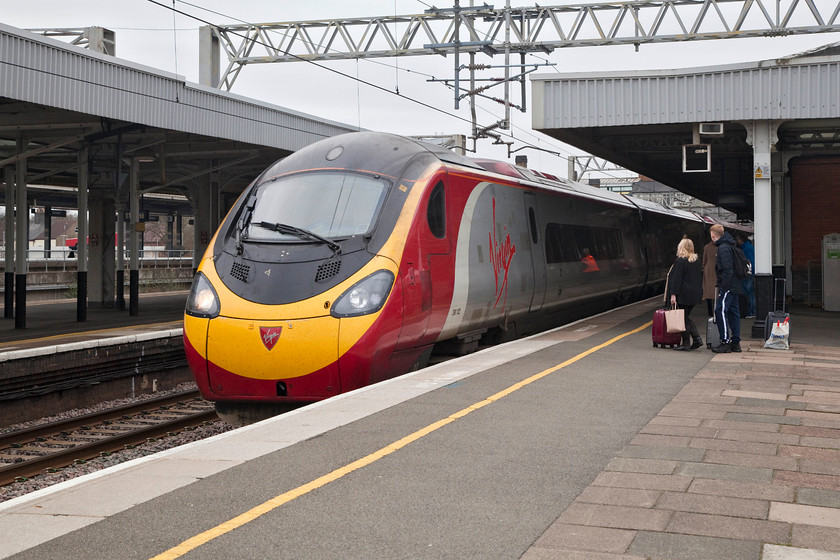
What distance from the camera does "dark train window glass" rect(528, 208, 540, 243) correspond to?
13.4 meters

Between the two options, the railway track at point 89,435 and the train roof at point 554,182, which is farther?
the train roof at point 554,182

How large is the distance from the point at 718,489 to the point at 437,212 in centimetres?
556

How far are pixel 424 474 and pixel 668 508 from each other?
1391mm

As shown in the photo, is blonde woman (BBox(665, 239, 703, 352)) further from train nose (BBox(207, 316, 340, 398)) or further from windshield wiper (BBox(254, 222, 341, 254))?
train nose (BBox(207, 316, 340, 398))

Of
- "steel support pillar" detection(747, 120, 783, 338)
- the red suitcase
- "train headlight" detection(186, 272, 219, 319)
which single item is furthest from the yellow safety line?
"steel support pillar" detection(747, 120, 783, 338)

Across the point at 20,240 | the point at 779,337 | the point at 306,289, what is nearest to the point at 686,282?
the point at 779,337

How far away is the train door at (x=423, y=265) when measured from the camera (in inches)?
354

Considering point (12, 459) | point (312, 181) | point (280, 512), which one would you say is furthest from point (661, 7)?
point (280, 512)

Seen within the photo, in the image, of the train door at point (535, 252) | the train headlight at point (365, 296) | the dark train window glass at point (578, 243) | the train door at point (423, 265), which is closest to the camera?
the train headlight at point (365, 296)

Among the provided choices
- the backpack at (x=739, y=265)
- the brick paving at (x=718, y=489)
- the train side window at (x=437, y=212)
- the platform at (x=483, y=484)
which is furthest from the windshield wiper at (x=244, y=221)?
the backpack at (x=739, y=265)

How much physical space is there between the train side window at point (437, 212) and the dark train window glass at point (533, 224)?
11.3 ft

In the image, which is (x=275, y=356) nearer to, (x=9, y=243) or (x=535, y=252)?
(x=535, y=252)

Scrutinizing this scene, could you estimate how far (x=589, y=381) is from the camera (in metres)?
8.76

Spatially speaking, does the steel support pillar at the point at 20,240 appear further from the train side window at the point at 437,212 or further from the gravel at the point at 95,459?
the train side window at the point at 437,212
